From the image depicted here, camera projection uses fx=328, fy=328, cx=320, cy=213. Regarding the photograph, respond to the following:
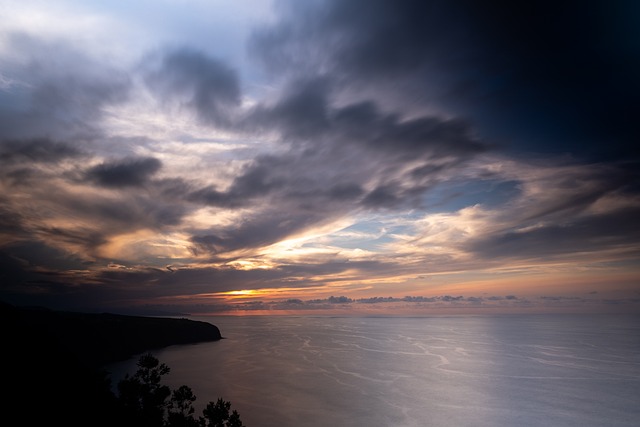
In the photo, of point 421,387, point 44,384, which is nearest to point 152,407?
point 44,384

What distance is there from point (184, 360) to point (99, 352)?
44179 millimetres

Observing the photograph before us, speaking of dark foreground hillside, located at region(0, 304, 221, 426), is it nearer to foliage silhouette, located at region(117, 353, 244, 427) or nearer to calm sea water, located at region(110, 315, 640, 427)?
foliage silhouette, located at region(117, 353, 244, 427)

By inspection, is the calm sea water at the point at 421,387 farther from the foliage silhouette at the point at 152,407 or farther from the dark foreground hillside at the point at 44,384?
the dark foreground hillside at the point at 44,384

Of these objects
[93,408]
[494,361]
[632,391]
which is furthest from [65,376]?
[494,361]

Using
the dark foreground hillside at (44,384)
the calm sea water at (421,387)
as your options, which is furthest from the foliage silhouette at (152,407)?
the calm sea water at (421,387)

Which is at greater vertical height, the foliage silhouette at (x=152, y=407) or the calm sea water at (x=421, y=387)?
the foliage silhouette at (x=152, y=407)

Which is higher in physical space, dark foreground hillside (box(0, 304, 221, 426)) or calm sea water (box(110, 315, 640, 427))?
dark foreground hillside (box(0, 304, 221, 426))

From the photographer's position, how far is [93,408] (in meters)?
35.5

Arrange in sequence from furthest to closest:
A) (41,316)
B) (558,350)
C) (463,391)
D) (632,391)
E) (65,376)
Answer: (558,350)
(41,316)
(463,391)
(632,391)
(65,376)

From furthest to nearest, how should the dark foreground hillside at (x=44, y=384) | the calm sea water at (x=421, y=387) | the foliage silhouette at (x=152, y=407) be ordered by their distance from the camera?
the calm sea water at (x=421, y=387) < the foliage silhouette at (x=152, y=407) < the dark foreground hillside at (x=44, y=384)

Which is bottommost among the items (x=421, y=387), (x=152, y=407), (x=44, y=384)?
(x=421, y=387)

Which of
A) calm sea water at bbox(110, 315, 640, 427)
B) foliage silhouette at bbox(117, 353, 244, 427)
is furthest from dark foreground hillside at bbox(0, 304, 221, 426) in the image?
calm sea water at bbox(110, 315, 640, 427)

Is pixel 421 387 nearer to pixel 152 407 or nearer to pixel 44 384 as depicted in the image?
pixel 152 407

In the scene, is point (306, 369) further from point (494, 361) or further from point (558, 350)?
point (558, 350)
